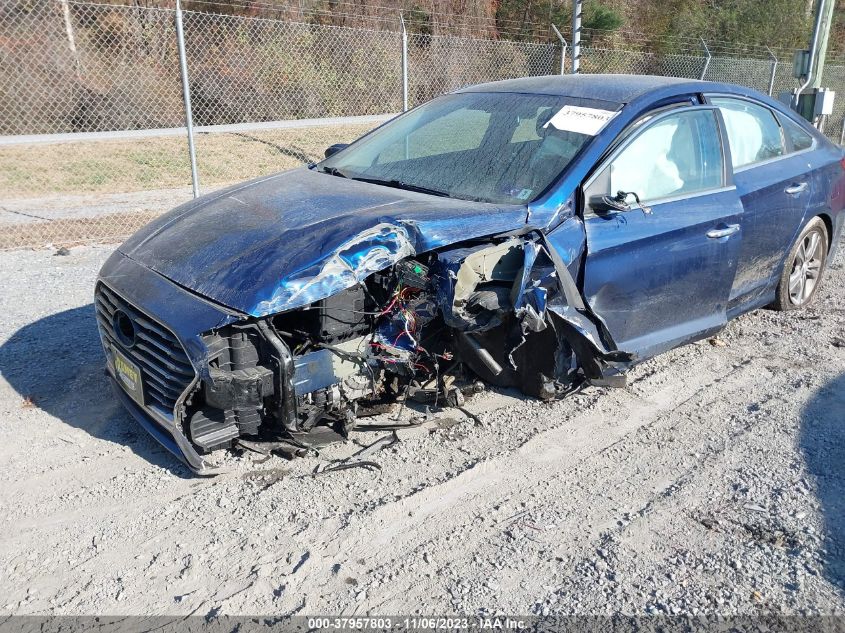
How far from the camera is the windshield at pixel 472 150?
396 centimetres

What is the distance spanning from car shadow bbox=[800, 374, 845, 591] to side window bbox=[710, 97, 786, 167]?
1.56 meters

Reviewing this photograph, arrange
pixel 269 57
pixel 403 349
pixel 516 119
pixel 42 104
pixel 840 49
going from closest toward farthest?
1. pixel 403 349
2. pixel 516 119
3. pixel 42 104
4. pixel 269 57
5. pixel 840 49

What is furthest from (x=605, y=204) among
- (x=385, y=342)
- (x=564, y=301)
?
(x=385, y=342)

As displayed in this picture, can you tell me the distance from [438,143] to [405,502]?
2322mm

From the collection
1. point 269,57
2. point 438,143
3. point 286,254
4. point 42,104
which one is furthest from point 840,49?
point 286,254

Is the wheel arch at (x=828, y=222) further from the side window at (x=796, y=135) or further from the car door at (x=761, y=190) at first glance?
the side window at (x=796, y=135)

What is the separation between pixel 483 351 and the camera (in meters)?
3.67

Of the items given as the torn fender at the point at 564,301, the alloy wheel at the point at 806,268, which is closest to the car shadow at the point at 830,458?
the torn fender at the point at 564,301

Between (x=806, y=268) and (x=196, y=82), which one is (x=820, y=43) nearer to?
(x=806, y=268)

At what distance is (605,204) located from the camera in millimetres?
3842

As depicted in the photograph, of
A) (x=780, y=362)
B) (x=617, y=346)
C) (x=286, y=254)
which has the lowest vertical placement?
(x=780, y=362)

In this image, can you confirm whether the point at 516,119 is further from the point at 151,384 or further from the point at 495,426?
the point at 151,384

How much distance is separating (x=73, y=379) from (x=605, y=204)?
10.7ft

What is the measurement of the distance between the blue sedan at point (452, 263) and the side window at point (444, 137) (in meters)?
0.02
